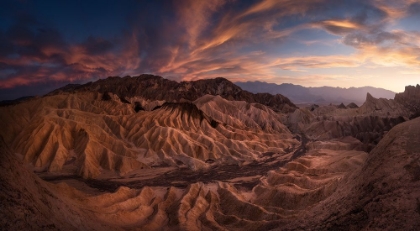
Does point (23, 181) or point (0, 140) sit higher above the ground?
point (0, 140)

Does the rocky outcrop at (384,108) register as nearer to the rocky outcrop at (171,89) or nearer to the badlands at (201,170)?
the badlands at (201,170)

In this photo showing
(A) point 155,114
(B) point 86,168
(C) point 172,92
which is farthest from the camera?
(C) point 172,92

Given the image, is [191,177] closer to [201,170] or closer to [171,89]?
[201,170]

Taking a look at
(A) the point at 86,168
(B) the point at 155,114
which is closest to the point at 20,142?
(A) the point at 86,168

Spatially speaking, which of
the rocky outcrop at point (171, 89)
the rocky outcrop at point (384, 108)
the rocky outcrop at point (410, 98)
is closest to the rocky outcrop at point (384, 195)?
the rocky outcrop at point (384, 108)

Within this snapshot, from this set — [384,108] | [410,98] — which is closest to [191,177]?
[384,108]

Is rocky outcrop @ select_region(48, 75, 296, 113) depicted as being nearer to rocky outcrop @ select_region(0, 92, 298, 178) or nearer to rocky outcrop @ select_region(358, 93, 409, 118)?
rocky outcrop @ select_region(358, 93, 409, 118)

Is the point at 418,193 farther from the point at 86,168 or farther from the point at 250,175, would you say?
the point at 86,168
